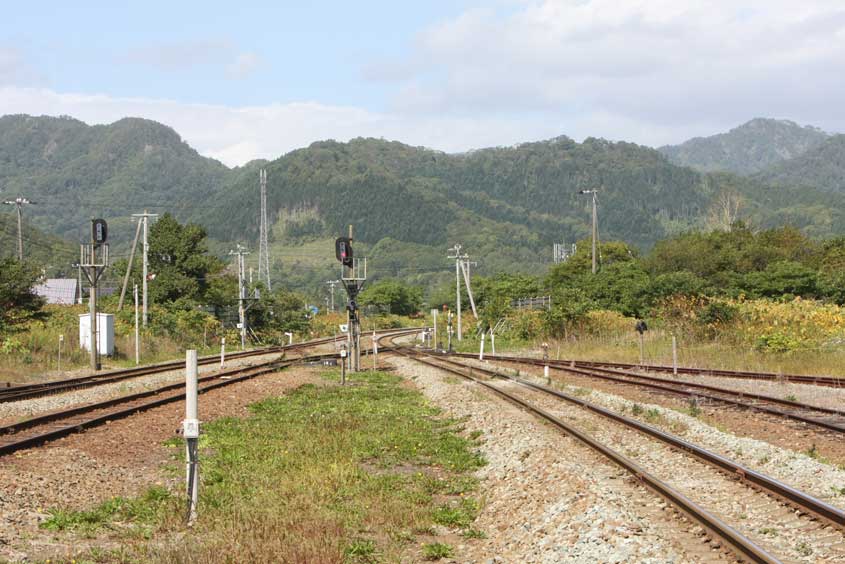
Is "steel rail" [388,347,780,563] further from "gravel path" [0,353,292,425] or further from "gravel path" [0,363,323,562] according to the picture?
"gravel path" [0,353,292,425]

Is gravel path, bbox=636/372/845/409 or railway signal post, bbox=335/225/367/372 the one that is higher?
railway signal post, bbox=335/225/367/372

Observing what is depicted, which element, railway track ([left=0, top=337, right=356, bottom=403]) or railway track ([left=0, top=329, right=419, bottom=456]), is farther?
railway track ([left=0, top=337, right=356, bottom=403])

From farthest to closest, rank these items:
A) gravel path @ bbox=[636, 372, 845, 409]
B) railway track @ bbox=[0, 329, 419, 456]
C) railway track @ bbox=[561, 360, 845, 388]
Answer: railway track @ bbox=[561, 360, 845, 388]
gravel path @ bbox=[636, 372, 845, 409]
railway track @ bbox=[0, 329, 419, 456]

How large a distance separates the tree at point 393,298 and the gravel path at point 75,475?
110952mm

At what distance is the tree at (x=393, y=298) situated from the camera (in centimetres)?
13238

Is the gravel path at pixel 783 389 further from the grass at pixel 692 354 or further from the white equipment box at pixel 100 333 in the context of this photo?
the white equipment box at pixel 100 333

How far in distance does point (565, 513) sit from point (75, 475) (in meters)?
6.10

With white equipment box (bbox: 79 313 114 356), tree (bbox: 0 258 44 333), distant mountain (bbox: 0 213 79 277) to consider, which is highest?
distant mountain (bbox: 0 213 79 277)

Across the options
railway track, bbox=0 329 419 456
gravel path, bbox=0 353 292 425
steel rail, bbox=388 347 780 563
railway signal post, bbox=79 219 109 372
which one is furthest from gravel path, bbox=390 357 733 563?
railway signal post, bbox=79 219 109 372

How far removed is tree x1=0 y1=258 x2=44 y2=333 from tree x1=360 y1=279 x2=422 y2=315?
280ft

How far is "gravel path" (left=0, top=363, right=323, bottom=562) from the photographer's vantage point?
8367mm

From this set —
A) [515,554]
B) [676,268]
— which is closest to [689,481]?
[515,554]

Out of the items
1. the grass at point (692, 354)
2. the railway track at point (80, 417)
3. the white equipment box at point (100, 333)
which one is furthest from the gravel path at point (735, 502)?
the white equipment box at point (100, 333)

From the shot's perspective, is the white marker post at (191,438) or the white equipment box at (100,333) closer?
the white marker post at (191,438)
